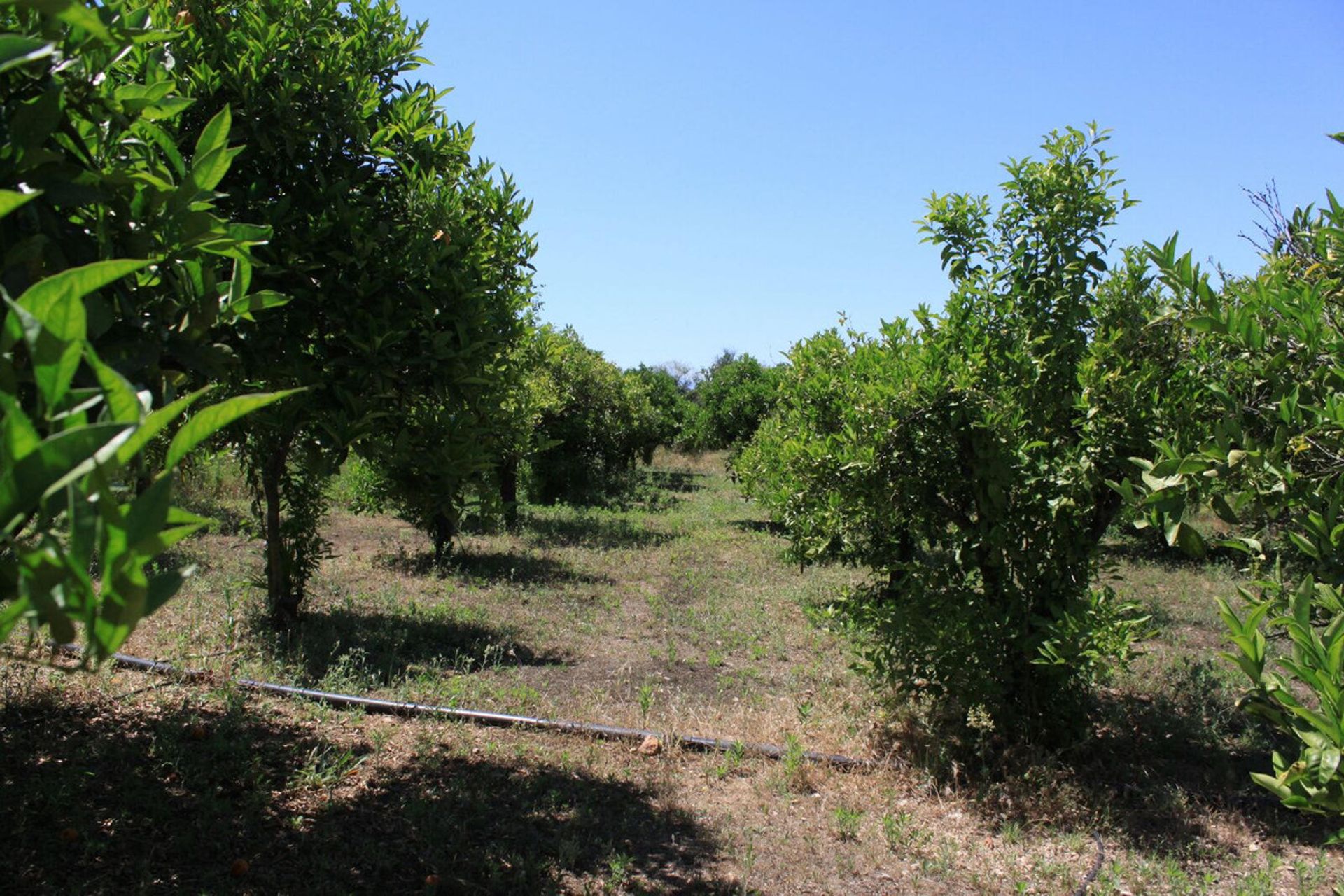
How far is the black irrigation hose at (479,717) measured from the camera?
15.9 ft

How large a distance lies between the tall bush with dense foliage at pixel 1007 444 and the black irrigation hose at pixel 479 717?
33.7 inches

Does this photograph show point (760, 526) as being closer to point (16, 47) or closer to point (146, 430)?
point (16, 47)

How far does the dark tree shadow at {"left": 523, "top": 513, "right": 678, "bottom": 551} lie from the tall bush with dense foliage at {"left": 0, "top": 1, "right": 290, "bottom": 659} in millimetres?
A: 10405

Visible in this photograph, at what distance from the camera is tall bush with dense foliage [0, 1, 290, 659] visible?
0.90 metres

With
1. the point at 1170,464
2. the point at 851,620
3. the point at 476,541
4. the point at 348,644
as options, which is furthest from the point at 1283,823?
the point at 476,541

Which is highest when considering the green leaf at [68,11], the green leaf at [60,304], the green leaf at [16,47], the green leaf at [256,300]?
the green leaf at [68,11]

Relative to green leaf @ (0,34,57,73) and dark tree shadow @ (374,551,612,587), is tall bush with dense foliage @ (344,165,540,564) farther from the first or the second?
dark tree shadow @ (374,551,612,587)

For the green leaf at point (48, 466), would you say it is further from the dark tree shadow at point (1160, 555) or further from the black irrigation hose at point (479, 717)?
the dark tree shadow at point (1160, 555)

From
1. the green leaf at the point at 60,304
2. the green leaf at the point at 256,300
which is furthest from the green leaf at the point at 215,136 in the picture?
the green leaf at the point at 60,304

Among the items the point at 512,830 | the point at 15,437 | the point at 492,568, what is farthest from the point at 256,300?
the point at 492,568

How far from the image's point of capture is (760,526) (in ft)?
53.0

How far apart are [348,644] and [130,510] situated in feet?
18.8

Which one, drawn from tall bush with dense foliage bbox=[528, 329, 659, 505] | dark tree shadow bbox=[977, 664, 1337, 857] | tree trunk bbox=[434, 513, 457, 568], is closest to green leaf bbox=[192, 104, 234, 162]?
dark tree shadow bbox=[977, 664, 1337, 857]

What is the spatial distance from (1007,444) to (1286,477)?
7.80ft
